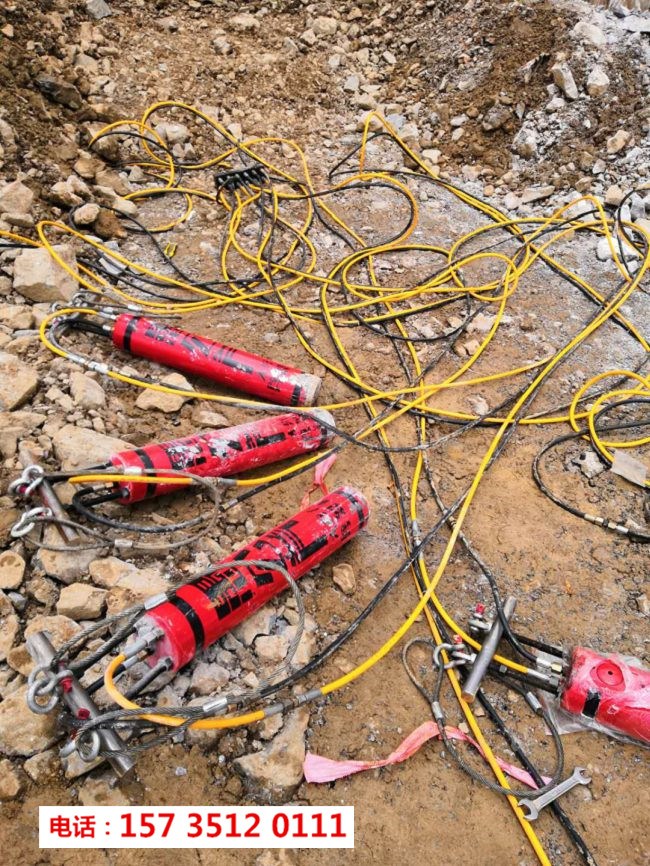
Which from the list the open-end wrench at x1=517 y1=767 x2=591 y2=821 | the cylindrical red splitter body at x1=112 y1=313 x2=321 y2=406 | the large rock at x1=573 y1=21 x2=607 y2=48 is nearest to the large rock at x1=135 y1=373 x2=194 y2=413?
the cylindrical red splitter body at x1=112 y1=313 x2=321 y2=406

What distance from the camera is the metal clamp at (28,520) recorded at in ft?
6.29

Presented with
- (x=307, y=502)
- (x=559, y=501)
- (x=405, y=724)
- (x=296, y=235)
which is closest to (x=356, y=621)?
(x=405, y=724)

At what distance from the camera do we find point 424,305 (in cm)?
351

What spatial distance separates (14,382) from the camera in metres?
2.40

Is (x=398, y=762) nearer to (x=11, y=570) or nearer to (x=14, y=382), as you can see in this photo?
(x=11, y=570)

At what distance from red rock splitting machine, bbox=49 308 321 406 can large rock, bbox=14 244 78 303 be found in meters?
0.27

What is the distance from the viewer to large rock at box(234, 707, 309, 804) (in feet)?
5.56

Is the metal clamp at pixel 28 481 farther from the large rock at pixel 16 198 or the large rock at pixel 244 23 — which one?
the large rock at pixel 244 23

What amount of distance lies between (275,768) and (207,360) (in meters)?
1.70

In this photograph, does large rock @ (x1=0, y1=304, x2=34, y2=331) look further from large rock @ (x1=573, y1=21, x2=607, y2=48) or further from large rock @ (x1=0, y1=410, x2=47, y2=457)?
large rock @ (x1=573, y1=21, x2=607, y2=48)

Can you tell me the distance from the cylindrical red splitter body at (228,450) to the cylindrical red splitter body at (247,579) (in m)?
0.34

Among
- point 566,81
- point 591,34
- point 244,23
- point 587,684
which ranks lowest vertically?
point 587,684

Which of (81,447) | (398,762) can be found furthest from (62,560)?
(398,762)

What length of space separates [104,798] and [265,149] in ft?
15.5
